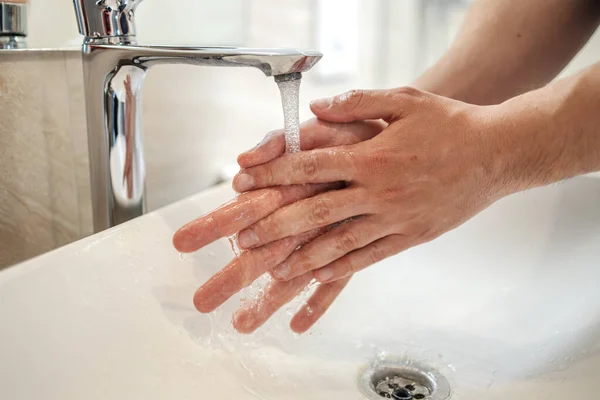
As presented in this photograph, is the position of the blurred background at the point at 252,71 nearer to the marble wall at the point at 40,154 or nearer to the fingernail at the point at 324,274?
the marble wall at the point at 40,154

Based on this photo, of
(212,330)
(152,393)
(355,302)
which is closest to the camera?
(152,393)

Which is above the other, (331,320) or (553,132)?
(553,132)

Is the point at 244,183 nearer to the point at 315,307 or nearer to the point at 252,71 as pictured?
the point at 315,307

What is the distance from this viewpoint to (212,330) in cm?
56

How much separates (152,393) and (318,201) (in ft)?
0.65

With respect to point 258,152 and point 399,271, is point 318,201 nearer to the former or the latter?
point 258,152

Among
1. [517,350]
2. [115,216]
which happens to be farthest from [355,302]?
[115,216]

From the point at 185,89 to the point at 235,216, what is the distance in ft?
1.51

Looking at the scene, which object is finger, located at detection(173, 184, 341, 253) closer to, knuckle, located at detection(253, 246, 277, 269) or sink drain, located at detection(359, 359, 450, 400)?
knuckle, located at detection(253, 246, 277, 269)

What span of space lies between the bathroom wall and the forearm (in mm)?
427

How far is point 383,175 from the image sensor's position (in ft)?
1.59

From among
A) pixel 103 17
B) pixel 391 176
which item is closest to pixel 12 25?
pixel 103 17

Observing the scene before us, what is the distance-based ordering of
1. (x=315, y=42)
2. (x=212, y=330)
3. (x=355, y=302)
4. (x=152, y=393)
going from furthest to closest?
(x=315, y=42)
(x=355, y=302)
(x=212, y=330)
(x=152, y=393)

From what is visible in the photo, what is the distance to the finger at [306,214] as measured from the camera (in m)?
0.49
